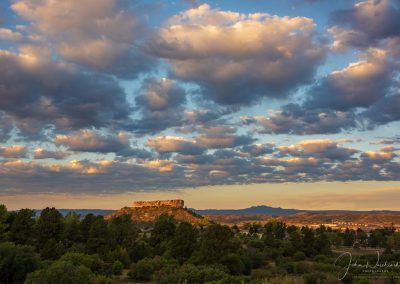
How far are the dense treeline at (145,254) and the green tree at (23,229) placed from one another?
11 cm

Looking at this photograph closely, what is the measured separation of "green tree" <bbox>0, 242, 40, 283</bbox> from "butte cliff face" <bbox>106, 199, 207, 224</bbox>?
116 m

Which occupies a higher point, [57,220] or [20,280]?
[57,220]

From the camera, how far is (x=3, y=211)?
58.5 meters

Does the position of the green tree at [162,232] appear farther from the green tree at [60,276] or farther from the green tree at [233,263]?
the green tree at [60,276]

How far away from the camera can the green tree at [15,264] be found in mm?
35219

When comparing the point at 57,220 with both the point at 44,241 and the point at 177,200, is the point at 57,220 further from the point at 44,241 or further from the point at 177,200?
the point at 177,200

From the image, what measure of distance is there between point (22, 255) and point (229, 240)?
78.4 ft

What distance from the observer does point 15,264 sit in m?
35.2

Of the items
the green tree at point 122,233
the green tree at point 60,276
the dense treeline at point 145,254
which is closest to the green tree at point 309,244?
the dense treeline at point 145,254

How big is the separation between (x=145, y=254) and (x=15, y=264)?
25.1m

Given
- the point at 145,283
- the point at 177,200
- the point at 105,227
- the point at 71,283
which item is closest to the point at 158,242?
the point at 105,227

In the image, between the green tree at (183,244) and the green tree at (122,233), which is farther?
the green tree at (122,233)

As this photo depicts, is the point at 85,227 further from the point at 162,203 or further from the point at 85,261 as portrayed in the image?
the point at 162,203

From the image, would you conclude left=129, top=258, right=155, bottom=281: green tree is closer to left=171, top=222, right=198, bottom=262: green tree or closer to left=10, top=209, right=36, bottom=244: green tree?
left=171, top=222, right=198, bottom=262: green tree
